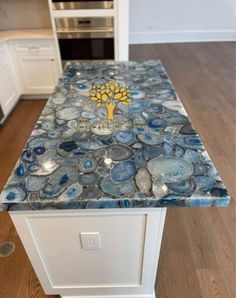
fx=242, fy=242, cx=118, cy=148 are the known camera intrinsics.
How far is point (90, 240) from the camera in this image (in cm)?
104

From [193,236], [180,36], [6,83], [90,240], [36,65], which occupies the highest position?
[90,240]

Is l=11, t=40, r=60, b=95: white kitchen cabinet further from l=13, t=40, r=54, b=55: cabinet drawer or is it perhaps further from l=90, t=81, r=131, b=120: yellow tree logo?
l=90, t=81, r=131, b=120: yellow tree logo

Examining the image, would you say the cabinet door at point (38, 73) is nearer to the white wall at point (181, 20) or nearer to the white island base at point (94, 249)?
the white island base at point (94, 249)

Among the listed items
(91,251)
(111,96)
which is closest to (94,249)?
(91,251)

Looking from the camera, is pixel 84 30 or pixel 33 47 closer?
pixel 84 30

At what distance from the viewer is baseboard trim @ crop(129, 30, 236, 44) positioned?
222 inches

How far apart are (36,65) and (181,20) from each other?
3.81 metres

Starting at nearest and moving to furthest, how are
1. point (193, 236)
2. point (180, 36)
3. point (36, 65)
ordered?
point (193, 236)
point (36, 65)
point (180, 36)

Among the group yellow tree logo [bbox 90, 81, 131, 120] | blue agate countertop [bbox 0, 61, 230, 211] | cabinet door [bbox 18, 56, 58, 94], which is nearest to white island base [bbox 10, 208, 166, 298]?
blue agate countertop [bbox 0, 61, 230, 211]

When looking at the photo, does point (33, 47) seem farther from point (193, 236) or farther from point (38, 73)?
point (193, 236)

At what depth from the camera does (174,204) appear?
0.84m

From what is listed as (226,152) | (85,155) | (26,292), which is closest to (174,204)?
(85,155)

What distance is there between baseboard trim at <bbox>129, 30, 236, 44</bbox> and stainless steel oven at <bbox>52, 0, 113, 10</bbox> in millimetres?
3125

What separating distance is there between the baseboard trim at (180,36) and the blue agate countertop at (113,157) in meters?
4.74
